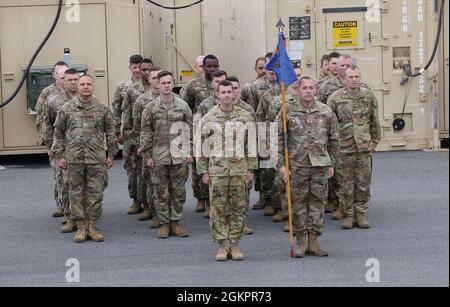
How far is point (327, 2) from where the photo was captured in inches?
720

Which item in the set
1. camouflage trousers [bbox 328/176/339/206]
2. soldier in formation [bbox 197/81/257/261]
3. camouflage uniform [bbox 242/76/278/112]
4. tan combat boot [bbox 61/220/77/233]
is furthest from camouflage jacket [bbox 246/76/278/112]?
soldier in formation [bbox 197/81/257/261]

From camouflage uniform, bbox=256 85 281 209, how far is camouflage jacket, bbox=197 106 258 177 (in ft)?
6.39

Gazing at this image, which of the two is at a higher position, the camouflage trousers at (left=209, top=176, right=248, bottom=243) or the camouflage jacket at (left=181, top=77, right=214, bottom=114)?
the camouflage jacket at (left=181, top=77, right=214, bottom=114)

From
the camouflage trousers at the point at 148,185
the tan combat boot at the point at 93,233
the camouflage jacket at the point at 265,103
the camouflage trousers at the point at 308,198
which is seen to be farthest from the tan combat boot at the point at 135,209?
the camouflage trousers at the point at 308,198

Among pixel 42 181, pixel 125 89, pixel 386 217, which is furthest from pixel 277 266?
pixel 42 181

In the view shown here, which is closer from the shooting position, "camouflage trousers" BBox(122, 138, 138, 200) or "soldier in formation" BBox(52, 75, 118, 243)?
"soldier in formation" BBox(52, 75, 118, 243)

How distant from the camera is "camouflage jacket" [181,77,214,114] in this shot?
14.0 m

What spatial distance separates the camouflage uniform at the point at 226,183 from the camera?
11.0 metres

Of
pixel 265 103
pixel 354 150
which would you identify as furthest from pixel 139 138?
pixel 354 150

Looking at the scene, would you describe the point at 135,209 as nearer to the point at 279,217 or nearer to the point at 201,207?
the point at 201,207

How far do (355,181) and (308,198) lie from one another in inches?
67.2

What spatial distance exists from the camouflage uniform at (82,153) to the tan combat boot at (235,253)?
2.03 m

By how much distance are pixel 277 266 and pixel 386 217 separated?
3000mm

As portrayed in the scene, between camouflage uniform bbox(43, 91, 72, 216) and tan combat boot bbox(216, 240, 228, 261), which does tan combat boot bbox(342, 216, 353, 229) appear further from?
camouflage uniform bbox(43, 91, 72, 216)
